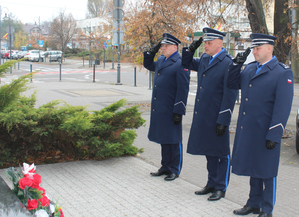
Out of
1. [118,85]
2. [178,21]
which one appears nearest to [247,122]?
[178,21]

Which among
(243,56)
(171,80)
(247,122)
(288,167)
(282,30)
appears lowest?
(288,167)

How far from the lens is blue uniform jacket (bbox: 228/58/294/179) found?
3404 mm

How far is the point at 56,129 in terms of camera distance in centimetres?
527

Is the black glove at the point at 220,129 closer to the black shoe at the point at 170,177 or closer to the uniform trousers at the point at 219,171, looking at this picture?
the uniform trousers at the point at 219,171

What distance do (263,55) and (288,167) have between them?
9.73 ft

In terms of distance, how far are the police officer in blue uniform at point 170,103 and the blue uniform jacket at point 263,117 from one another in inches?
45.7

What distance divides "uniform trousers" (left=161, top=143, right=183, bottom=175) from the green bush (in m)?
0.98

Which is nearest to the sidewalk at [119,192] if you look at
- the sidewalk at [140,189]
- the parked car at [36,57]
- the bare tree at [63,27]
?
the sidewalk at [140,189]

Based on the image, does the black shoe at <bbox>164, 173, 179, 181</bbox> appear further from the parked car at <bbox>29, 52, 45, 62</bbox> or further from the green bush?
the parked car at <bbox>29, 52, 45, 62</bbox>

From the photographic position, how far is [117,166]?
5.50 metres

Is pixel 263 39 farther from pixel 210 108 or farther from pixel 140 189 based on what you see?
pixel 140 189

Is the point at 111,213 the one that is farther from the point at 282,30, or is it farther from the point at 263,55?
the point at 282,30

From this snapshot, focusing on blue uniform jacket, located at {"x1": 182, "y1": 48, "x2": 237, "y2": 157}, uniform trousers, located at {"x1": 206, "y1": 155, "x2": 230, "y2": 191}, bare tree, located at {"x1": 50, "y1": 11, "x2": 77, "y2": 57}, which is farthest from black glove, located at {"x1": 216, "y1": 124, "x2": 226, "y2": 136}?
bare tree, located at {"x1": 50, "y1": 11, "x2": 77, "y2": 57}

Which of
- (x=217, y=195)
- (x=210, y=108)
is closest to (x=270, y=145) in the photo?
(x=210, y=108)
